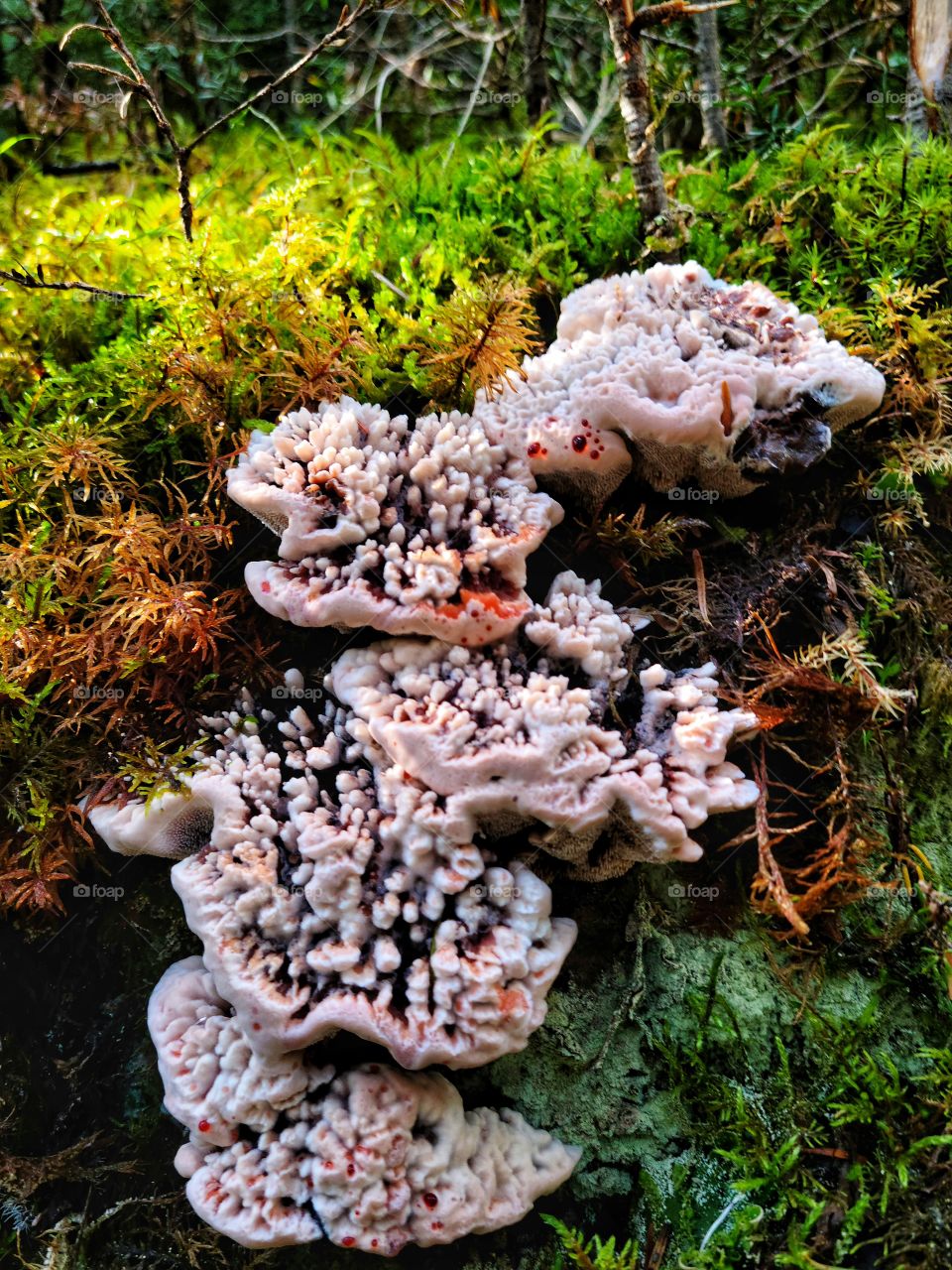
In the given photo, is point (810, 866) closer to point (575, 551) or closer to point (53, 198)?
point (575, 551)

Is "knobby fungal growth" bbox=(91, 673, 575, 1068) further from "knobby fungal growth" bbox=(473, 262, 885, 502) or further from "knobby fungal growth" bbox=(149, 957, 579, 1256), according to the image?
"knobby fungal growth" bbox=(473, 262, 885, 502)

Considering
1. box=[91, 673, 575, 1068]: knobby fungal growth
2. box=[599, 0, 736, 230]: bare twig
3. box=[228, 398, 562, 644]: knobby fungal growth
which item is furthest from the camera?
box=[599, 0, 736, 230]: bare twig

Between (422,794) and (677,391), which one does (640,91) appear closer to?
(677,391)

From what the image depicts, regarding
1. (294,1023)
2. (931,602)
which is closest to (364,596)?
(294,1023)

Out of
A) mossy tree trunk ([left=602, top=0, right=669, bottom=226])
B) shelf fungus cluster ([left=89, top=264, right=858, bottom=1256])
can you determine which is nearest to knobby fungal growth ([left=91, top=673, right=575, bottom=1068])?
shelf fungus cluster ([left=89, top=264, right=858, bottom=1256])

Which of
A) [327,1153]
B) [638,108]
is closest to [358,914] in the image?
[327,1153]
